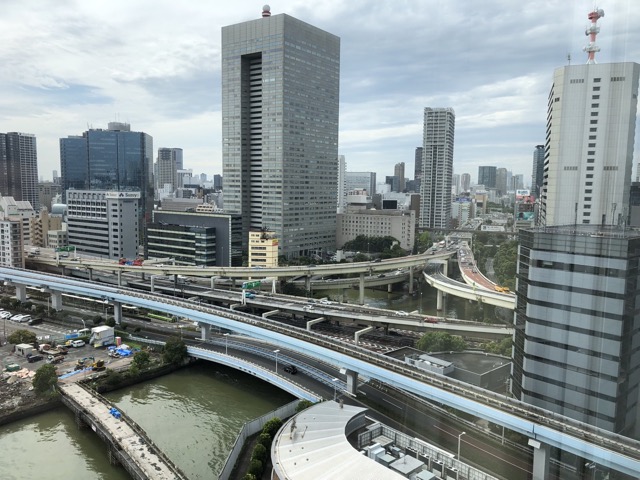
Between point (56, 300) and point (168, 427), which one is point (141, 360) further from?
point (56, 300)

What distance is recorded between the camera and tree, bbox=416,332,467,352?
20.1ft

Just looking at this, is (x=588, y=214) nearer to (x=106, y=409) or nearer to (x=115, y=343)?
(x=106, y=409)

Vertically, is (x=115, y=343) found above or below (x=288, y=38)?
below

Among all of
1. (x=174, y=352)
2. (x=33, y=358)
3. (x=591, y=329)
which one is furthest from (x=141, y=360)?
(x=591, y=329)

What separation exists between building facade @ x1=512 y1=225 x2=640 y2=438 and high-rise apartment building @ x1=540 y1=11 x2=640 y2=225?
16 cm

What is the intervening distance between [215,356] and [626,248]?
5468 millimetres

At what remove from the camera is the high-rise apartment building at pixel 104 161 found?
29.2 meters

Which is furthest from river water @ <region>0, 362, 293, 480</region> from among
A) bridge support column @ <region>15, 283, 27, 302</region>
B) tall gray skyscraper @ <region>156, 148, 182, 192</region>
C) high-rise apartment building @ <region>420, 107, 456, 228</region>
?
tall gray skyscraper @ <region>156, 148, 182, 192</region>

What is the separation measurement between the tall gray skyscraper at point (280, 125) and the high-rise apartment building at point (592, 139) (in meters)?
13.0

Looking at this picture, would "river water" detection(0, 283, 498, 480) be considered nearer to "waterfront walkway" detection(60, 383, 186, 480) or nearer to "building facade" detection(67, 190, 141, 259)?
"waterfront walkway" detection(60, 383, 186, 480)

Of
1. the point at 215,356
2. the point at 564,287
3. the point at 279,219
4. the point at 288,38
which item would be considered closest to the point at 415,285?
the point at 279,219

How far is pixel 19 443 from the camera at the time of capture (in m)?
5.07

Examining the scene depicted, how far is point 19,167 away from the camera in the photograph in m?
27.0

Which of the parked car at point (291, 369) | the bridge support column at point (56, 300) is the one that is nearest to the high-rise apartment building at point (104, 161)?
the bridge support column at point (56, 300)
